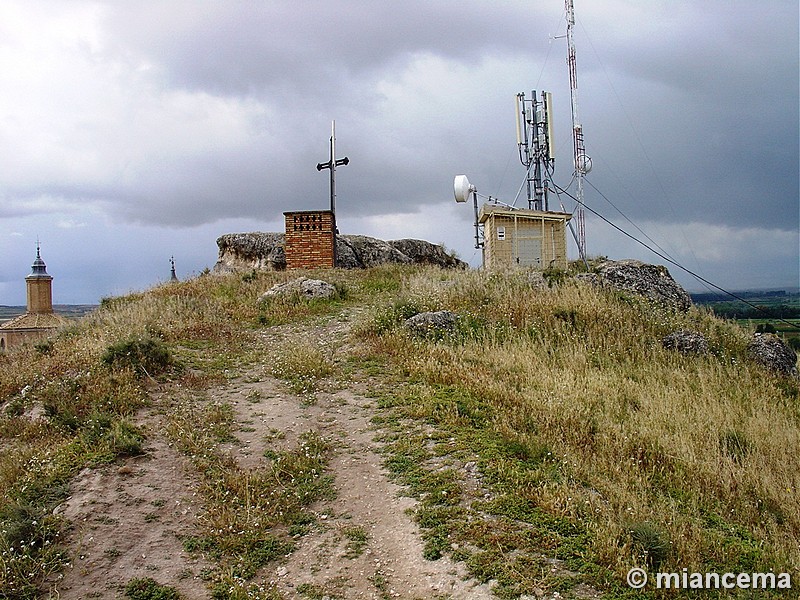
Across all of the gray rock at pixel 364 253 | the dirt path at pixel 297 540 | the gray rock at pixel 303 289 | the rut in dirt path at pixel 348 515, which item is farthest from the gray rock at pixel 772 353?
the gray rock at pixel 364 253

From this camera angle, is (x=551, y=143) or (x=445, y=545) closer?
(x=445, y=545)

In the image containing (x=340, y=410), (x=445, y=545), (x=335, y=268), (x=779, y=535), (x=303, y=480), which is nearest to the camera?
(x=445, y=545)

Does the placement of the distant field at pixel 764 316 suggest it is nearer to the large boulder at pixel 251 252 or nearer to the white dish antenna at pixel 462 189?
the white dish antenna at pixel 462 189

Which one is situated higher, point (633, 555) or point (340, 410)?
point (340, 410)

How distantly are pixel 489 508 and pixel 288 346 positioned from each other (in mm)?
5728

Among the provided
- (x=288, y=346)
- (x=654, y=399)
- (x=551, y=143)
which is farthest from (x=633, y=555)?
(x=551, y=143)

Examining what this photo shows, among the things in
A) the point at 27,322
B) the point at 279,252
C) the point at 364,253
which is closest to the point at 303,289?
the point at 279,252

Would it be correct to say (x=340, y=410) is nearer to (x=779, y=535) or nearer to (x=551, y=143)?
(x=779, y=535)

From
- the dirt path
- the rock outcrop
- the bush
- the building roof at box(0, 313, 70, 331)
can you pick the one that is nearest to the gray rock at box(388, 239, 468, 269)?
the rock outcrop

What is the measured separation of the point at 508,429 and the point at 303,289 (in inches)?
317

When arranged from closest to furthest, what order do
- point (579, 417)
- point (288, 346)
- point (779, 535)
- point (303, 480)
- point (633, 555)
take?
1. point (633, 555)
2. point (779, 535)
3. point (303, 480)
4. point (579, 417)
5. point (288, 346)

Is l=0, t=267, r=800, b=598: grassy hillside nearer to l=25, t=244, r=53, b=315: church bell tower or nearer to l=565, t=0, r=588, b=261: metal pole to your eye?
l=565, t=0, r=588, b=261: metal pole

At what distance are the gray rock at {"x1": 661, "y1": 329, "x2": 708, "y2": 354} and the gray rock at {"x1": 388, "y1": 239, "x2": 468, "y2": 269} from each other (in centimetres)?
1125

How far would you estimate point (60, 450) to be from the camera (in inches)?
243
